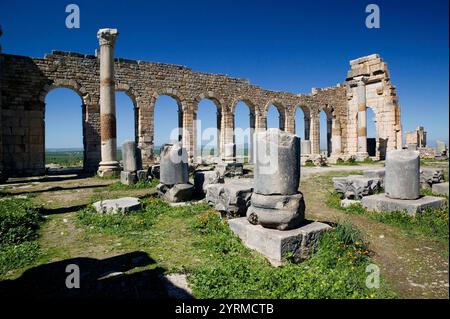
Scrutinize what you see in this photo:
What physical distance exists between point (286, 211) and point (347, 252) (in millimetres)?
1025

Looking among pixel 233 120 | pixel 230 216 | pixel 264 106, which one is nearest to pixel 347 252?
pixel 230 216

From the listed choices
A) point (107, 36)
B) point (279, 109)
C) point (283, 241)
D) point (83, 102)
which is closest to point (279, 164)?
point (283, 241)

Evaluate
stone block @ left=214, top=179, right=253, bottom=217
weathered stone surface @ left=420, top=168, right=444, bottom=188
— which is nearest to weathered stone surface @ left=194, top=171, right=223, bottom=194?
stone block @ left=214, top=179, right=253, bottom=217

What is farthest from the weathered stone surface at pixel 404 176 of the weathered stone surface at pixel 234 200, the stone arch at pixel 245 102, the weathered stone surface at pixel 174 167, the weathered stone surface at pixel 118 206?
the stone arch at pixel 245 102

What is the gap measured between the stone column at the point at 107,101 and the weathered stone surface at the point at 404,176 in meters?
10.7

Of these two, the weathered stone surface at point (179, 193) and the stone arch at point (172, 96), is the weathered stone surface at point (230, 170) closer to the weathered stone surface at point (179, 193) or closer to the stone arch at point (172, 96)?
the weathered stone surface at point (179, 193)

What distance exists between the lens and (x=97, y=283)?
12.3 feet

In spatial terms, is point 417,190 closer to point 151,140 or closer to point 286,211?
point 286,211

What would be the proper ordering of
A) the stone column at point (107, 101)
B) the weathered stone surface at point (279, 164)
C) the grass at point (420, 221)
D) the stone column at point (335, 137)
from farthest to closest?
the stone column at point (335, 137) < the stone column at point (107, 101) < the grass at point (420, 221) < the weathered stone surface at point (279, 164)

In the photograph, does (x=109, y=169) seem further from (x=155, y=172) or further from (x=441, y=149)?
(x=441, y=149)

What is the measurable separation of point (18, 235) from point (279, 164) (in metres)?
4.82

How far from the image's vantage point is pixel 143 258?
4.52 meters

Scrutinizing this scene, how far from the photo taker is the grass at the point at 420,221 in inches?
211

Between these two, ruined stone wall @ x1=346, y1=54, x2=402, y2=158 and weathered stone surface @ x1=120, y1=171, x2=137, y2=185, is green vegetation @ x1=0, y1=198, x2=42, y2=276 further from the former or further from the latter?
ruined stone wall @ x1=346, y1=54, x2=402, y2=158
